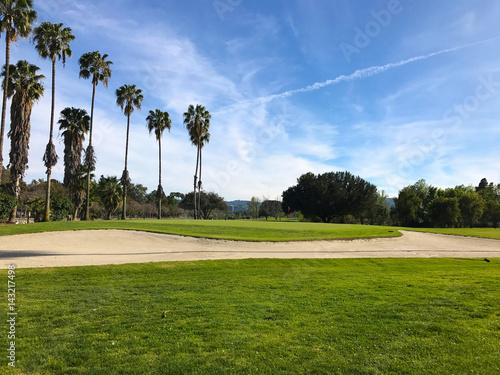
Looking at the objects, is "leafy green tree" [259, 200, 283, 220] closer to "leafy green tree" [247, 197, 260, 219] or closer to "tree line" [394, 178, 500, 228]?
"leafy green tree" [247, 197, 260, 219]

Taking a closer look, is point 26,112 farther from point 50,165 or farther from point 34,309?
point 34,309

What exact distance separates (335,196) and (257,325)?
60.3m

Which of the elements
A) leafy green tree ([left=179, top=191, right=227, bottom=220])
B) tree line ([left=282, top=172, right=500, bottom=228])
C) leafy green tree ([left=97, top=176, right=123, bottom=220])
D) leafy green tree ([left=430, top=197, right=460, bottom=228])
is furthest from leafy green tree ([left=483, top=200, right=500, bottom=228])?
leafy green tree ([left=97, top=176, right=123, bottom=220])

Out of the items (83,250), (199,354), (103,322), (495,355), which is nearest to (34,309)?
(103,322)

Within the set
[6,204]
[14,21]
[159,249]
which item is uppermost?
[14,21]

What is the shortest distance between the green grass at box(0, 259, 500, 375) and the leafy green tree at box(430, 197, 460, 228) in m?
54.2

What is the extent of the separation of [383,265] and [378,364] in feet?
32.3

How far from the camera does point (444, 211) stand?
5450 cm

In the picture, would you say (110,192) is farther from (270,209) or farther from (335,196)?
(270,209)

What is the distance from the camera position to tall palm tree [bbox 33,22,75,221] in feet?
101

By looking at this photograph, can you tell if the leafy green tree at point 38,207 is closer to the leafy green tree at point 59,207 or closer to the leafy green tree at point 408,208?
the leafy green tree at point 59,207

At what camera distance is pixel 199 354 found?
394cm

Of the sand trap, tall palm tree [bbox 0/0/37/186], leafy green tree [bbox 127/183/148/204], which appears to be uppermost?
tall palm tree [bbox 0/0/37/186]

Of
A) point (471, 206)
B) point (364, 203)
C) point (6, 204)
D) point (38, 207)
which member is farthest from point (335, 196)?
point (6, 204)
